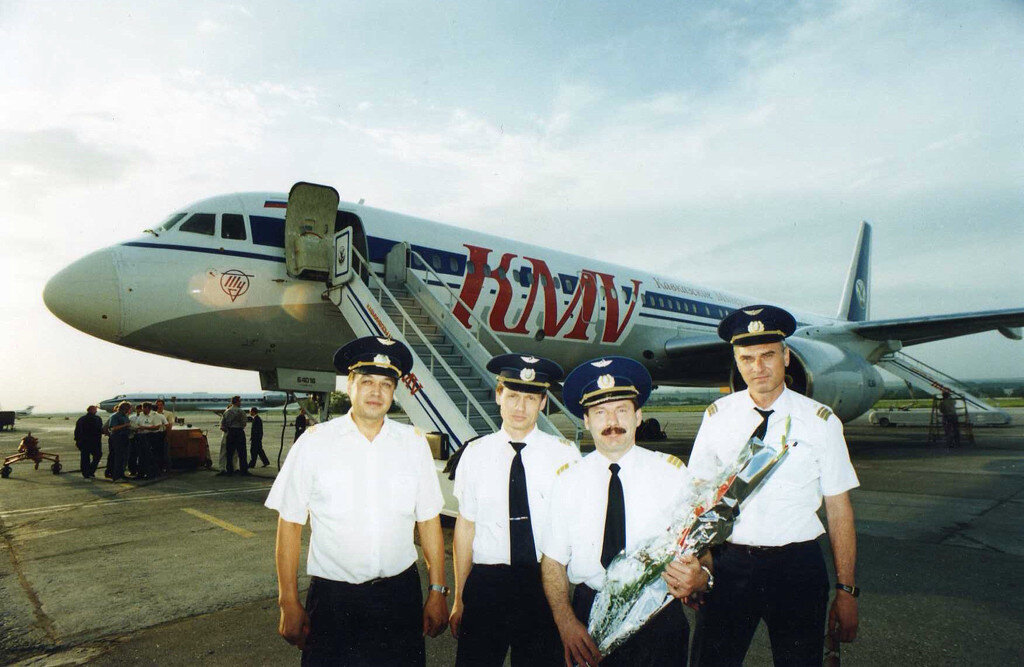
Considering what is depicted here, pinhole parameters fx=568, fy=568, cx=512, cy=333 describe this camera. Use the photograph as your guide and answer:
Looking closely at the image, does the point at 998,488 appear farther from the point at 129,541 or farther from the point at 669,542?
the point at 129,541

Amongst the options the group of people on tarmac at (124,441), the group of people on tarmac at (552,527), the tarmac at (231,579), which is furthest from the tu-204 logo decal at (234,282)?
the group of people on tarmac at (552,527)

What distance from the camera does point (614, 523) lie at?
2.02m

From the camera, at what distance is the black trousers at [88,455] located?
1098 centimetres

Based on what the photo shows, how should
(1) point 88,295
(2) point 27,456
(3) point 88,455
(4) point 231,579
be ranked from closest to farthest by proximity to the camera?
1. (4) point 231,579
2. (1) point 88,295
3. (3) point 88,455
4. (2) point 27,456

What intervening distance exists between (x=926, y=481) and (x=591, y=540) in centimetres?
935

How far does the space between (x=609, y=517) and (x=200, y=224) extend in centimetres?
777

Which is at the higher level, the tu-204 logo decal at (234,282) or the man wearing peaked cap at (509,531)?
the tu-204 logo decal at (234,282)

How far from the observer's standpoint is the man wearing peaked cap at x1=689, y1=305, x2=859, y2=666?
219 centimetres

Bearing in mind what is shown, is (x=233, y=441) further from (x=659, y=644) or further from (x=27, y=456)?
(x=659, y=644)

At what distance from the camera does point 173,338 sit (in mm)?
7453

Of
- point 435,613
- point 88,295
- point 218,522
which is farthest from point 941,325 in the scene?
point 88,295

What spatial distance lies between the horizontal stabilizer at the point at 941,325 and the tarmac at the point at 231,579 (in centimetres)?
402

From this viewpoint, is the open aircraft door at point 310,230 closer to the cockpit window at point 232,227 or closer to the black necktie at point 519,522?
the cockpit window at point 232,227

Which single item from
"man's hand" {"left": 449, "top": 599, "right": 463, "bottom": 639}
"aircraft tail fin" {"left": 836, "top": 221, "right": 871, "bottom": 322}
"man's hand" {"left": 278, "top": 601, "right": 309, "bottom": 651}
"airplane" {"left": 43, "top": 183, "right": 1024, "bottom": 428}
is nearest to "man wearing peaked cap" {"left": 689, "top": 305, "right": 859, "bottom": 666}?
"man's hand" {"left": 449, "top": 599, "right": 463, "bottom": 639}
